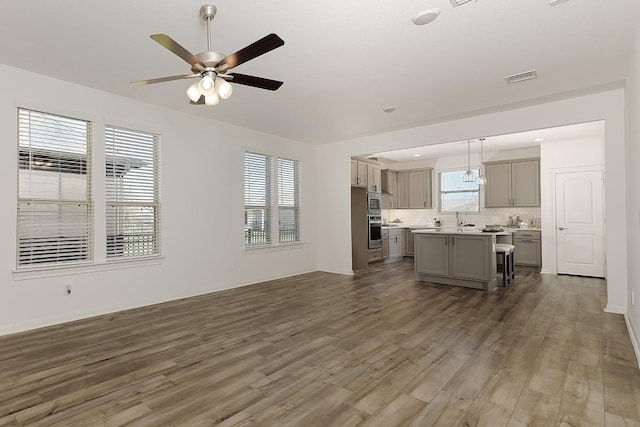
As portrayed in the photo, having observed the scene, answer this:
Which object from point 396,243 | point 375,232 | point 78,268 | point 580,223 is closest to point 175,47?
point 78,268

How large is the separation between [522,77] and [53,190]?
556cm

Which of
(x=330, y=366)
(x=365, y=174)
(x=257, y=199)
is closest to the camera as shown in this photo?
(x=330, y=366)

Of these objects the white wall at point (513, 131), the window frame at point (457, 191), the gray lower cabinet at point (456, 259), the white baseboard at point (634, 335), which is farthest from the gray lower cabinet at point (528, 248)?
the white baseboard at point (634, 335)

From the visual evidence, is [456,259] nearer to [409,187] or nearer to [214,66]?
[409,187]

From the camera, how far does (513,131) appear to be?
5074mm

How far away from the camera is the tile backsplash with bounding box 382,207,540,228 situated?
8.12 meters

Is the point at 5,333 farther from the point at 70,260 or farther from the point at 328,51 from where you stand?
Answer: the point at 328,51

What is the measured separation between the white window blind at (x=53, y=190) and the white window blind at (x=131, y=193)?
253 mm

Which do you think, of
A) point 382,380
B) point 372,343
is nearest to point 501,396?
point 382,380

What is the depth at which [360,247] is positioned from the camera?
801 cm

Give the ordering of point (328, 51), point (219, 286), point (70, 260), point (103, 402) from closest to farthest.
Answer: point (103, 402)
point (328, 51)
point (70, 260)
point (219, 286)

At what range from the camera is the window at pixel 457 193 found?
8.92 m

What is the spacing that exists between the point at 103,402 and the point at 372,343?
7.19 ft

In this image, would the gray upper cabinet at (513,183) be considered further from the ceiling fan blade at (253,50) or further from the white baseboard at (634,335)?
the ceiling fan blade at (253,50)
